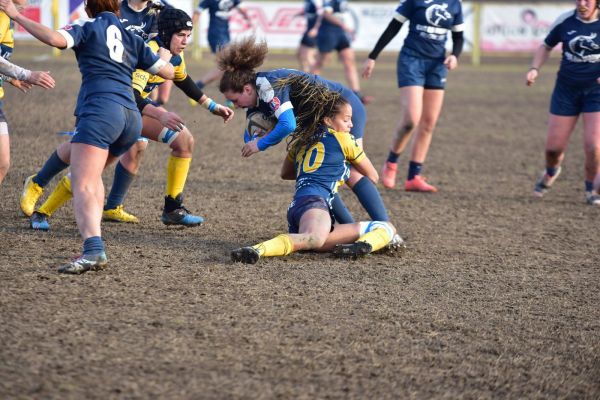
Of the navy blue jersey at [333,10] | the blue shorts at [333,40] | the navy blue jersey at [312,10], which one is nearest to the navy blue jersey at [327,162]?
the blue shorts at [333,40]

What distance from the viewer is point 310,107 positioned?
6.57 meters

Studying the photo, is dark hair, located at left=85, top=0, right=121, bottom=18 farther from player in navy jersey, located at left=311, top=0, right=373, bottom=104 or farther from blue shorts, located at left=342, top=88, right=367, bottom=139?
player in navy jersey, located at left=311, top=0, right=373, bottom=104

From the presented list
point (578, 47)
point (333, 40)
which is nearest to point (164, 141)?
point (578, 47)

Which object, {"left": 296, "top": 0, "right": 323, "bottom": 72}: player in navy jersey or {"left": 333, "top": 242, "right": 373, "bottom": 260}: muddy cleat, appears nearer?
{"left": 333, "top": 242, "right": 373, "bottom": 260}: muddy cleat

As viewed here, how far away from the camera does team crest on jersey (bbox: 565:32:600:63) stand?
8547 millimetres

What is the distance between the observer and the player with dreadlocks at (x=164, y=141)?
6.50 metres

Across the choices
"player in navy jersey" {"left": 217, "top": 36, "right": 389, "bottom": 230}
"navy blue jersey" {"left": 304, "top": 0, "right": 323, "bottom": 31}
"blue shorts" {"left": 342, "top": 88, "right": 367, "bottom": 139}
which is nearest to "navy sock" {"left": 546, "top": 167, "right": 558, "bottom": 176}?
"blue shorts" {"left": 342, "top": 88, "right": 367, "bottom": 139}

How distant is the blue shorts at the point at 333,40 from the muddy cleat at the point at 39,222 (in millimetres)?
11450

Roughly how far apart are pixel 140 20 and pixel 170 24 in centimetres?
70

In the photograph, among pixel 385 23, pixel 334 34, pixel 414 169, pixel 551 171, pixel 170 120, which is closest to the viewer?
pixel 170 120

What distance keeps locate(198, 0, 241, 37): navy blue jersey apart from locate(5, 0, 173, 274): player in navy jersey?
981 cm

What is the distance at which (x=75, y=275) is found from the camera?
18.0 feet

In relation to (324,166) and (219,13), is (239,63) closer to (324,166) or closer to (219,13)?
(324,166)

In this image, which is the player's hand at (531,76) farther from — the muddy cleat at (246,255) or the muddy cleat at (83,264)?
the muddy cleat at (83,264)
